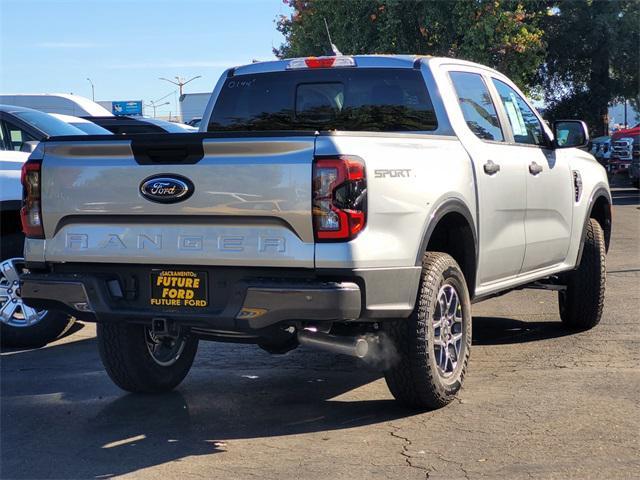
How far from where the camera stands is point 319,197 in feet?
14.6

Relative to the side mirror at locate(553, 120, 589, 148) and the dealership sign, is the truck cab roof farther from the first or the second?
the dealership sign

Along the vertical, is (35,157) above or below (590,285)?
above

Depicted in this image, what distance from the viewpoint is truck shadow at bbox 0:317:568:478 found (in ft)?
15.3

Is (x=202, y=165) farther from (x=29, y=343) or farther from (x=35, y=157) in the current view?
(x=29, y=343)

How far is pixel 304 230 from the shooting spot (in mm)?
4469

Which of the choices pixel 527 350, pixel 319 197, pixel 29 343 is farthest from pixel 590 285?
pixel 29 343

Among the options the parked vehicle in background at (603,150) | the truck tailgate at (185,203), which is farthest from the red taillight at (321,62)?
the parked vehicle in background at (603,150)

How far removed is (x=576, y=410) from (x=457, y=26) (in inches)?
782

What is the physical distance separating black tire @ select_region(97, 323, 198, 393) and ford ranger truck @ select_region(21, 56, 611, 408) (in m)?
0.01

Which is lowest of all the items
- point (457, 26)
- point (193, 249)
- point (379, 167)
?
point (193, 249)

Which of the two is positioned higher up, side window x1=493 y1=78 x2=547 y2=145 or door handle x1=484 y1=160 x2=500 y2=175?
side window x1=493 y1=78 x2=547 y2=145

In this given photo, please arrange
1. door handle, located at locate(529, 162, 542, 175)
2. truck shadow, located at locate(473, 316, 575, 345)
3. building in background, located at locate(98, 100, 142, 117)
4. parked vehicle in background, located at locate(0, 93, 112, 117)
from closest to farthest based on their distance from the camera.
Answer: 1. door handle, located at locate(529, 162, 542, 175)
2. truck shadow, located at locate(473, 316, 575, 345)
3. parked vehicle in background, located at locate(0, 93, 112, 117)
4. building in background, located at locate(98, 100, 142, 117)

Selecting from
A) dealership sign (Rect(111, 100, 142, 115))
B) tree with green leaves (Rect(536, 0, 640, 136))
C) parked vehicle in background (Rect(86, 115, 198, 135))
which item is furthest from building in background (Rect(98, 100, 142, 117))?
parked vehicle in background (Rect(86, 115, 198, 135))

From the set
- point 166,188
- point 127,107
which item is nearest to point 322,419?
point 166,188
